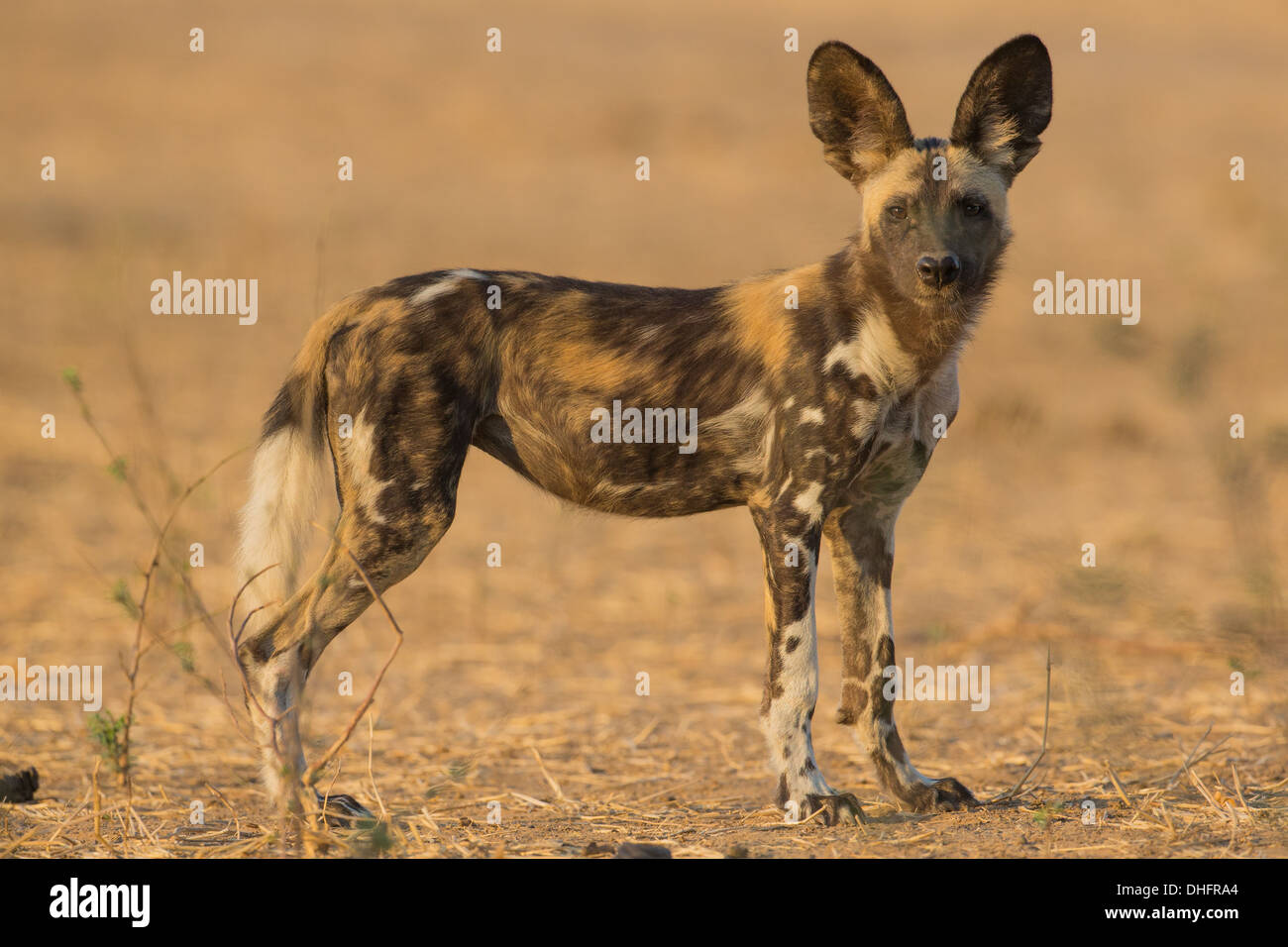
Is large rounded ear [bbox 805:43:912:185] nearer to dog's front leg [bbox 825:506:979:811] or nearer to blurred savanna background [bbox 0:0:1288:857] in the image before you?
blurred savanna background [bbox 0:0:1288:857]

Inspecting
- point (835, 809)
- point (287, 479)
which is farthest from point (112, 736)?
point (835, 809)

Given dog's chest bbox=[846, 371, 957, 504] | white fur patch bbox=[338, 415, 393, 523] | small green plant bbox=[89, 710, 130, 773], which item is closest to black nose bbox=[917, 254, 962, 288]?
dog's chest bbox=[846, 371, 957, 504]

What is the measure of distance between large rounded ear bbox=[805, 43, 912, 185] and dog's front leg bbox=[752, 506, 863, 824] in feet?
4.28

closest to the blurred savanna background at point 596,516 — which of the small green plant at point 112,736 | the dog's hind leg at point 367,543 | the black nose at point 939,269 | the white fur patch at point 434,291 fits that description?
the small green plant at point 112,736

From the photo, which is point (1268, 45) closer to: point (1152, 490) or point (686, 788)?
point (1152, 490)

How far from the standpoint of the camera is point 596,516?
18.5 feet

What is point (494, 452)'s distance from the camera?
5.18 meters

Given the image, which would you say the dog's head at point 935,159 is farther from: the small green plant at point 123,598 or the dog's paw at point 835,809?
the small green plant at point 123,598

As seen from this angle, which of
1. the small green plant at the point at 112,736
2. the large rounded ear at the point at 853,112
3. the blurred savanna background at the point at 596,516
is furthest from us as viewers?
the blurred savanna background at the point at 596,516

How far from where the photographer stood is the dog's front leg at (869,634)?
16.8 feet

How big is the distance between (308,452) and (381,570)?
547 mm

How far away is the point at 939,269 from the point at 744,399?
0.79m

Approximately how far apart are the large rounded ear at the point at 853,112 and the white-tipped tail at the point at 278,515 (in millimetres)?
2155

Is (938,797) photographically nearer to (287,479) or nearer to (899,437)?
(899,437)
